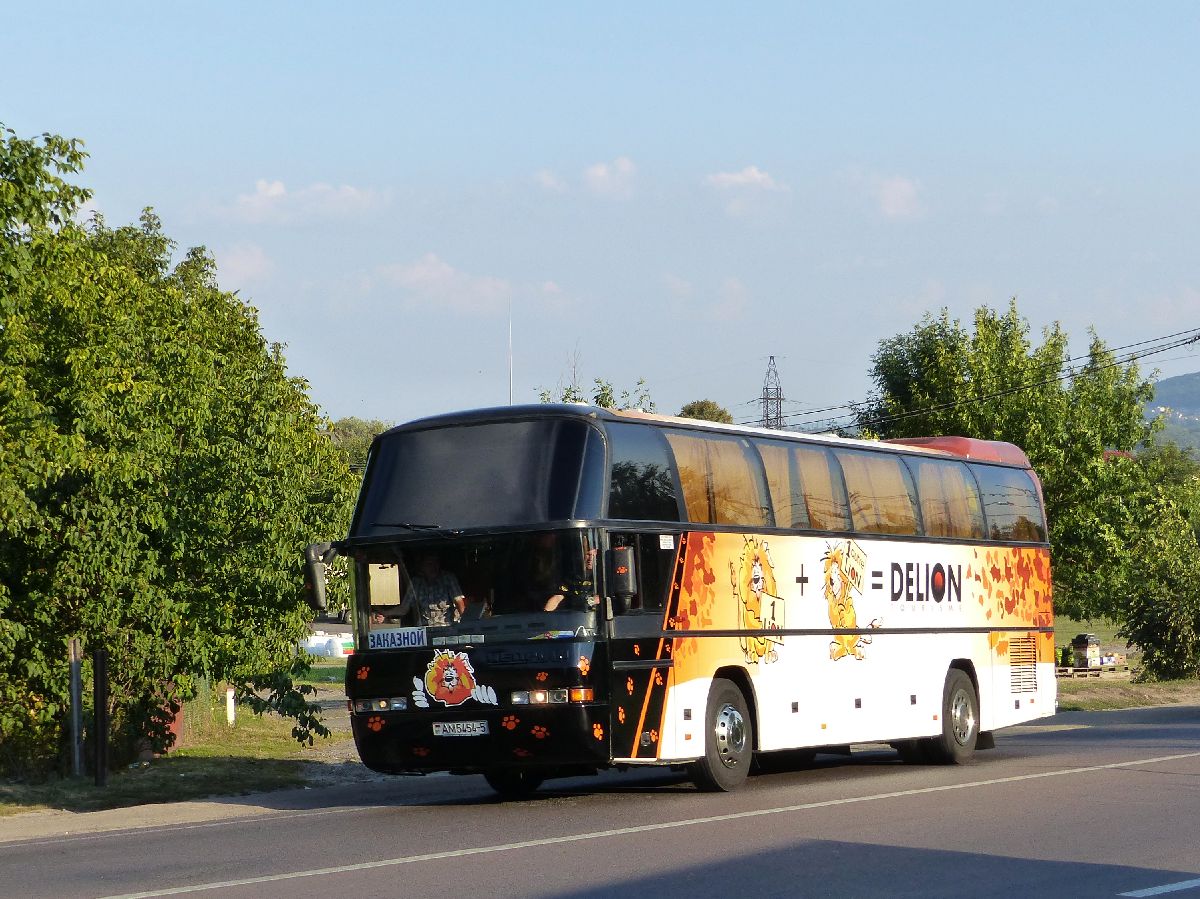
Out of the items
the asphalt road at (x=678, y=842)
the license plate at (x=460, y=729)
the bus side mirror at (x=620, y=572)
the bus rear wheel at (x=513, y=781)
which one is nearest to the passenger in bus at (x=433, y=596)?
the license plate at (x=460, y=729)

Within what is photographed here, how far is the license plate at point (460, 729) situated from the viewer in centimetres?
1516

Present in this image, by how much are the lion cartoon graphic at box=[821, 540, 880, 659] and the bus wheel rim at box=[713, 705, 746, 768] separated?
2.07 metres

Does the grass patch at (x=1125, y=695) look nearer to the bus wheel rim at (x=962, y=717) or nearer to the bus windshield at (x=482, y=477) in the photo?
the bus wheel rim at (x=962, y=717)

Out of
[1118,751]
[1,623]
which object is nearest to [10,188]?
[1,623]

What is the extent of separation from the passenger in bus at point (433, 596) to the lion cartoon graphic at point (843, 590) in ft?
15.6

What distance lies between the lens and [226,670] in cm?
2069

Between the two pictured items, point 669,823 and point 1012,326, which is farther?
point 1012,326

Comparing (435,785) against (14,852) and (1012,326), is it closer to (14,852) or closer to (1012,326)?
(14,852)

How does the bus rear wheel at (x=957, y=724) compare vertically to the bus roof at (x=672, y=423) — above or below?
below

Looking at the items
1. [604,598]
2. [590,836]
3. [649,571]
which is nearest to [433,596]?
[604,598]

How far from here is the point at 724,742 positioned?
16.5 m

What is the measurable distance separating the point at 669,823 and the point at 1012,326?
44195 millimetres

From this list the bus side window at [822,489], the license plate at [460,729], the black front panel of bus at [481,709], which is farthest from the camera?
the bus side window at [822,489]

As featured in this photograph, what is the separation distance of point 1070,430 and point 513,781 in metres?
37.1
